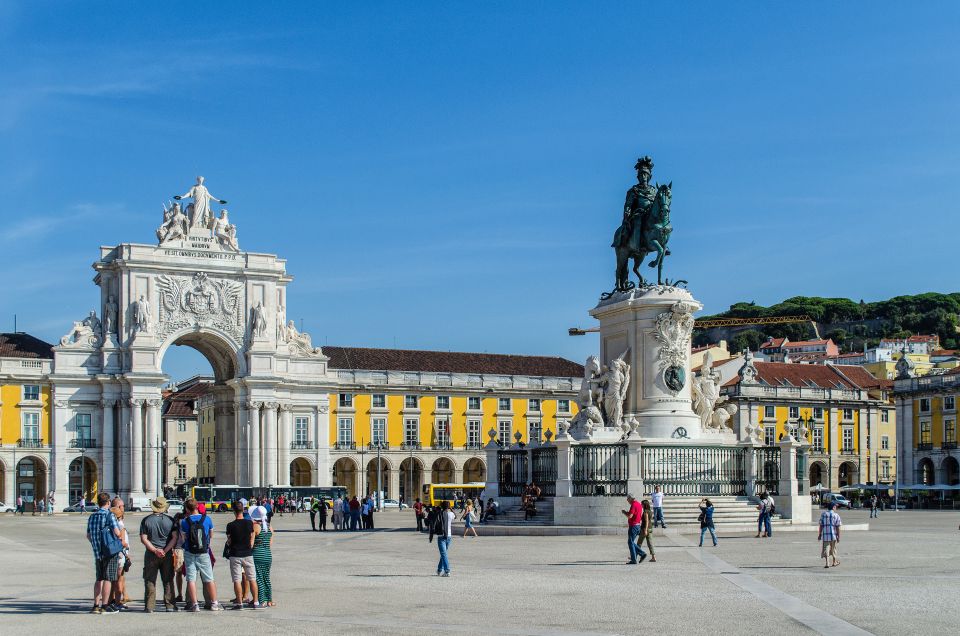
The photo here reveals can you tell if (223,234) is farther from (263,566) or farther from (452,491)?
(263,566)

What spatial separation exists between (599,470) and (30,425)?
188 feet

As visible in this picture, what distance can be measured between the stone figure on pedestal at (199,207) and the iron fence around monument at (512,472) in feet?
167

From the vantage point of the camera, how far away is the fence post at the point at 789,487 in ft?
119

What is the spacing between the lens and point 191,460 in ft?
388

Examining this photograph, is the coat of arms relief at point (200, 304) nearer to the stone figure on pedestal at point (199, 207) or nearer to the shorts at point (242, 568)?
the stone figure on pedestal at point (199, 207)

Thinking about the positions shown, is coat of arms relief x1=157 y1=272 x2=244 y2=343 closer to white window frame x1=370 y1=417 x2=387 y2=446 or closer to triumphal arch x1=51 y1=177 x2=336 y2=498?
triumphal arch x1=51 y1=177 x2=336 y2=498

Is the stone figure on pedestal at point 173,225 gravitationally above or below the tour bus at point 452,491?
above

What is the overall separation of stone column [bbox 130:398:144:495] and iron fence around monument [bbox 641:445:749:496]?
52.8m

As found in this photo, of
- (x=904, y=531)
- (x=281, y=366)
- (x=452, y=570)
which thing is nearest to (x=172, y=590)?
(x=452, y=570)

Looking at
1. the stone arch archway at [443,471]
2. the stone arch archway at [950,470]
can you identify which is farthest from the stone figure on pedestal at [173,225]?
the stone arch archway at [950,470]

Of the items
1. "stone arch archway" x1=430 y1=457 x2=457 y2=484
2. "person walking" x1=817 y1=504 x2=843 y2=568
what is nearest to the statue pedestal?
"person walking" x1=817 y1=504 x2=843 y2=568

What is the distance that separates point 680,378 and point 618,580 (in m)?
15.4

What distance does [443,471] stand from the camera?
97125 mm

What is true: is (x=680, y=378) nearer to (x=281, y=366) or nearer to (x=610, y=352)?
(x=610, y=352)
